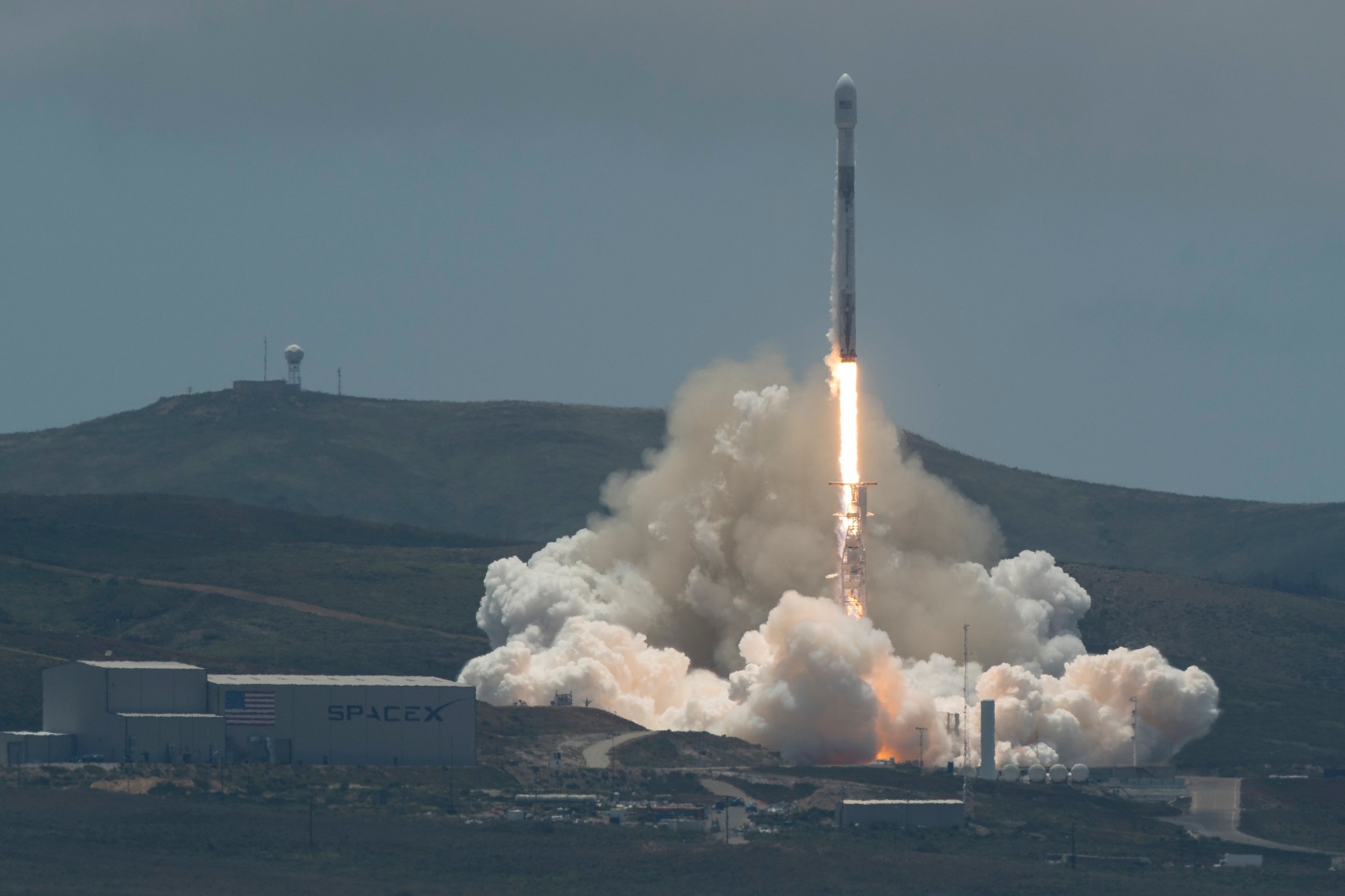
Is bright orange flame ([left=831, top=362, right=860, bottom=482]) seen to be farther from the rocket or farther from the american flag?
the american flag

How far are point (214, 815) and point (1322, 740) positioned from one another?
70.4 m

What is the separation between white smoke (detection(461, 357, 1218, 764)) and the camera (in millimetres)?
118750

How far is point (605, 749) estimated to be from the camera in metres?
119

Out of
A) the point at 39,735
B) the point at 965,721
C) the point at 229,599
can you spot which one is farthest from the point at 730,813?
the point at 229,599

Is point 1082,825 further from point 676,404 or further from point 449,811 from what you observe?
point 676,404

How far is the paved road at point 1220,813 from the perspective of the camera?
4380 inches

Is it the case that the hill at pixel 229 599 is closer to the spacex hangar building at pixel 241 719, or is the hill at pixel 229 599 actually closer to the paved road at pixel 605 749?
the spacex hangar building at pixel 241 719

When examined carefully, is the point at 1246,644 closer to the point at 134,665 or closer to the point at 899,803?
the point at 899,803

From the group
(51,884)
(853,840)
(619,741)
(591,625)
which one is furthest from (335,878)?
(591,625)

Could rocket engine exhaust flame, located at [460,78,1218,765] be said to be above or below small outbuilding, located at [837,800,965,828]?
above

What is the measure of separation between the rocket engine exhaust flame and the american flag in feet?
62.1

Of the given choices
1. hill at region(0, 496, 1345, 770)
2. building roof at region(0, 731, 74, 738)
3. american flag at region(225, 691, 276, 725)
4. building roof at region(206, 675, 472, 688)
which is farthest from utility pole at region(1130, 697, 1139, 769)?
building roof at region(0, 731, 74, 738)

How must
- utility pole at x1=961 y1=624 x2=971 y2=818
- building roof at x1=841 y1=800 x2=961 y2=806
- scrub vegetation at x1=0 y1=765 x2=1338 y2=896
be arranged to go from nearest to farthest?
1. scrub vegetation at x1=0 y1=765 x2=1338 y2=896
2. building roof at x1=841 y1=800 x2=961 y2=806
3. utility pole at x1=961 y1=624 x2=971 y2=818

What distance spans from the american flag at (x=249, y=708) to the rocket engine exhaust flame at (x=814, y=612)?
1894 centimetres
